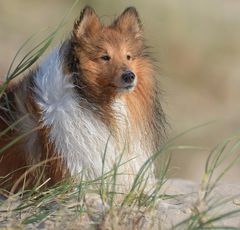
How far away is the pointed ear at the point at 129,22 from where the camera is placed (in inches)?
294

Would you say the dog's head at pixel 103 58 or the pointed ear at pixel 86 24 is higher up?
the pointed ear at pixel 86 24

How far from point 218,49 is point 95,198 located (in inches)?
523

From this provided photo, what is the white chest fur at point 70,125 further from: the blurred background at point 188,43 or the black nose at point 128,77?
the blurred background at point 188,43

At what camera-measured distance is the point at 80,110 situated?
7.03 metres

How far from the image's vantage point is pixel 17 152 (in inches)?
283

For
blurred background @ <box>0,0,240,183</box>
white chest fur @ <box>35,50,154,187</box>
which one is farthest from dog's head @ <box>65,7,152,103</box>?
blurred background @ <box>0,0,240,183</box>

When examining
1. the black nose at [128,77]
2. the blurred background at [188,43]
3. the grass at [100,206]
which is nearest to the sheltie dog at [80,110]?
the black nose at [128,77]

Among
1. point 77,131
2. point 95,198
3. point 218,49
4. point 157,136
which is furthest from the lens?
point 218,49

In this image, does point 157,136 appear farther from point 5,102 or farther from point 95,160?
point 5,102

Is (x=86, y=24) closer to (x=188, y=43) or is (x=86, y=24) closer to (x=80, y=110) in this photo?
(x=80, y=110)

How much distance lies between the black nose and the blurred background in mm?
10767

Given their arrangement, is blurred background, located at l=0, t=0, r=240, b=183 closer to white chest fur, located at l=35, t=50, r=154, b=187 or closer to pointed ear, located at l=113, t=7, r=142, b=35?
pointed ear, located at l=113, t=7, r=142, b=35

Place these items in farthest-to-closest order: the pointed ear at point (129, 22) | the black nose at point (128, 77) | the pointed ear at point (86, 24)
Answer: the pointed ear at point (129, 22) → the pointed ear at point (86, 24) → the black nose at point (128, 77)

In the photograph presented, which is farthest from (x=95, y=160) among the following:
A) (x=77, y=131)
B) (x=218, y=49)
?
(x=218, y=49)
